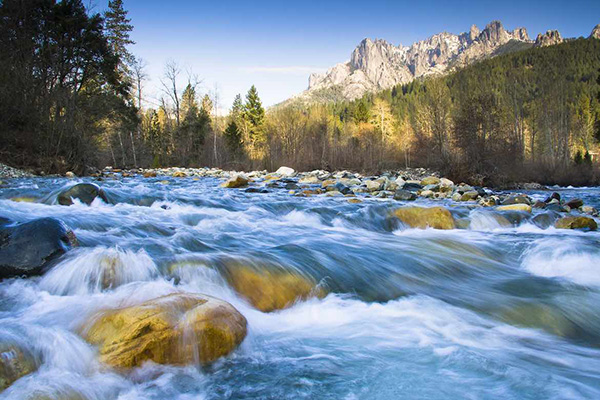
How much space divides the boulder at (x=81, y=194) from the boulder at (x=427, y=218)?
6135 mm

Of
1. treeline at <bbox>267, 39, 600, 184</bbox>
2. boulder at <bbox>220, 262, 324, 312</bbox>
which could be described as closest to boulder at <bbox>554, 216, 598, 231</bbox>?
boulder at <bbox>220, 262, 324, 312</bbox>

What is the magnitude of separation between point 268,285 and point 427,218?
14.3ft

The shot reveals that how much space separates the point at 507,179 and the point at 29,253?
17571 mm

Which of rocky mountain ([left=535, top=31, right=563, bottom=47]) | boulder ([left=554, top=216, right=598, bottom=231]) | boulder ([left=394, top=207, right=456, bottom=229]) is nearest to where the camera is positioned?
boulder ([left=554, top=216, right=598, bottom=231])

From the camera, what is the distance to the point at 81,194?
7055 mm

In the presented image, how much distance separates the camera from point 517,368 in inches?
91.7

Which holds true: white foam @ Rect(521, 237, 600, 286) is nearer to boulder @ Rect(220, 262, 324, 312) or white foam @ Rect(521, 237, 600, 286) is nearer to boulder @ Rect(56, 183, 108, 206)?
boulder @ Rect(220, 262, 324, 312)

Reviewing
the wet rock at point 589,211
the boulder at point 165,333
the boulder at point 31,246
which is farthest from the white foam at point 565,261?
the boulder at point 31,246

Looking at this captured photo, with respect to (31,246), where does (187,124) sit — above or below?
above

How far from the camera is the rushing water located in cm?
205

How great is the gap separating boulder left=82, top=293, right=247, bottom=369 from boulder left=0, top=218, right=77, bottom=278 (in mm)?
1269

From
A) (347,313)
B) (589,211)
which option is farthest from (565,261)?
(589,211)

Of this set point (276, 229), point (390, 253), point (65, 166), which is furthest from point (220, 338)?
point (65, 166)

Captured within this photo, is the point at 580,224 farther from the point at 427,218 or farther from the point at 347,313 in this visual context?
the point at 347,313
